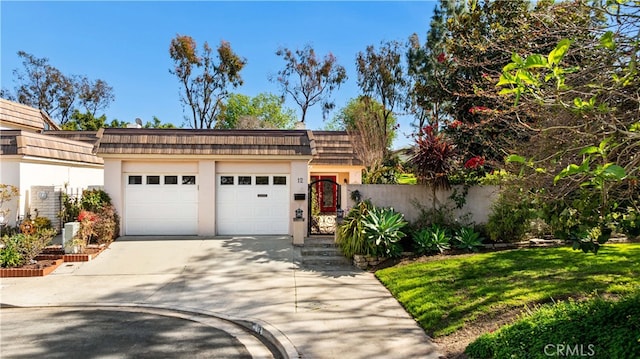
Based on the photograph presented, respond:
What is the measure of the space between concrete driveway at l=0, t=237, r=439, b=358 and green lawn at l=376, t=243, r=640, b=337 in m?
0.41

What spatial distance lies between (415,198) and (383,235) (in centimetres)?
206

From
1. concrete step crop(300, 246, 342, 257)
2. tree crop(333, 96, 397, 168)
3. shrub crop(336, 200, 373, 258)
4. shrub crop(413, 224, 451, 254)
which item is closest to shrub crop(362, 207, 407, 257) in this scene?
shrub crop(336, 200, 373, 258)

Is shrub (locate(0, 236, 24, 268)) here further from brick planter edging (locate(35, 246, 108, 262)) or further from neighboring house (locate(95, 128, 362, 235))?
neighboring house (locate(95, 128, 362, 235))

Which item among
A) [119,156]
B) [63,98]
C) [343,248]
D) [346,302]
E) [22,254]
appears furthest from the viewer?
[63,98]

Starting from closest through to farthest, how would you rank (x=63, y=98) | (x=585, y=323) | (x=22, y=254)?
(x=585, y=323) < (x=22, y=254) < (x=63, y=98)

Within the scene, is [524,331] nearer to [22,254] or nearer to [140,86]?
[22,254]

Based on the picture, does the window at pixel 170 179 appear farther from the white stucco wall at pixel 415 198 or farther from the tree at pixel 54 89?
the tree at pixel 54 89

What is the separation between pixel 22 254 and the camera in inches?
391

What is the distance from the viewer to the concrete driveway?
5.69m

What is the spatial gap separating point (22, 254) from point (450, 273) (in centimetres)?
1019

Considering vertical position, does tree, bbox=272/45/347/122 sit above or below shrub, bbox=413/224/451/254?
above

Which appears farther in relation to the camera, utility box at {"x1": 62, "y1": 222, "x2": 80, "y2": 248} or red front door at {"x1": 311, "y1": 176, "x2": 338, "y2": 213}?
red front door at {"x1": 311, "y1": 176, "x2": 338, "y2": 213}

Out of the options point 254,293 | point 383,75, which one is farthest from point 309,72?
point 254,293

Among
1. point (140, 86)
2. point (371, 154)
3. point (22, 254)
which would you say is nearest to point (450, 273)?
point (22, 254)
